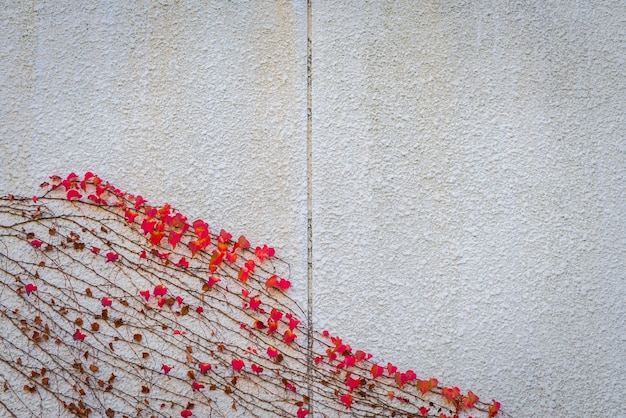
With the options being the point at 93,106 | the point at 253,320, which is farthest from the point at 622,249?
the point at 93,106

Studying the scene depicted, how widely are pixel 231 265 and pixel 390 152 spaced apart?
962 millimetres

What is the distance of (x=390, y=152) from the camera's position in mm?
2918

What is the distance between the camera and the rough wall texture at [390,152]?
9.32 feet

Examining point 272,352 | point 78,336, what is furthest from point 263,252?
point 78,336

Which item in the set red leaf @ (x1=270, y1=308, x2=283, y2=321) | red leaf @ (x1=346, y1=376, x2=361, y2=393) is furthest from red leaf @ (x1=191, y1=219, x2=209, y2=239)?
red leaf @ (x1=346, y1=376, x2=361, y2=393)

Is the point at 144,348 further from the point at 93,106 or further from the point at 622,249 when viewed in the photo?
the point at 622,249

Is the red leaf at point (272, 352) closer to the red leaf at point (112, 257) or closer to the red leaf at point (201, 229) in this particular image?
the red leaf at point (201, 229)

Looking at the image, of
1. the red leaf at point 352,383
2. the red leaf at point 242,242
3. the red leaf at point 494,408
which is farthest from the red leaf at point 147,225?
the red leaf at point 494,408

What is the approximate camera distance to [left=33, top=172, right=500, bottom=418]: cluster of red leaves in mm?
2775

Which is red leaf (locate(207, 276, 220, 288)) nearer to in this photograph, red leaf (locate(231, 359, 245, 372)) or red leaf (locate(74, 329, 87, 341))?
red leaf (locate(231, 359, 245, 372))

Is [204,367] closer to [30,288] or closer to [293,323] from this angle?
[293,323]

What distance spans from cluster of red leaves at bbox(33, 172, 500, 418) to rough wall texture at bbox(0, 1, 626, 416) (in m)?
0.07

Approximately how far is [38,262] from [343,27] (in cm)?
187

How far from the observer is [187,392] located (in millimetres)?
2725
